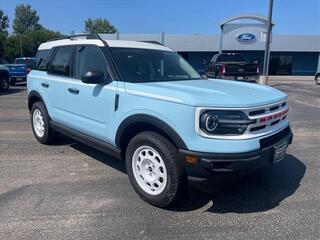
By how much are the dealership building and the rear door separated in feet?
105

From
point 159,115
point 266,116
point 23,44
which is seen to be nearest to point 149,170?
point 159,115

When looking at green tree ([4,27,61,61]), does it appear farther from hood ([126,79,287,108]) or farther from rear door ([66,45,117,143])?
hood ([126,79,287,108])

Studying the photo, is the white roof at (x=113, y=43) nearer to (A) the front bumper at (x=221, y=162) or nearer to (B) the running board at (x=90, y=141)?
(B) the running board at (x=90, y=141)

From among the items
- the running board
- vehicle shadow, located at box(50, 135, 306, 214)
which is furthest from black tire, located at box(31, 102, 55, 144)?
vehicle shadow, located at box(50, 135, 306, 214)

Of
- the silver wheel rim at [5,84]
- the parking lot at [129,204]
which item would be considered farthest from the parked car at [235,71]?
the parking lot at [129,204]

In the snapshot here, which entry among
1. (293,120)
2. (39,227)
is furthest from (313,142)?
(39,227)

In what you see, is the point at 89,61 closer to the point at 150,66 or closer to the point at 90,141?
the point at 150,66

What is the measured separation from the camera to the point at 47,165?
5.46 m

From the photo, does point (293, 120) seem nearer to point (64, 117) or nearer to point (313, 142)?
point (313, 142)

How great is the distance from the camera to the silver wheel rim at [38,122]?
6.51 metres

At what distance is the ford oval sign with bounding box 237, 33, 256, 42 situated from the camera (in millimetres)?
37125

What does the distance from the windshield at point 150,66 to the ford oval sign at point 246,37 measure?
110 ft

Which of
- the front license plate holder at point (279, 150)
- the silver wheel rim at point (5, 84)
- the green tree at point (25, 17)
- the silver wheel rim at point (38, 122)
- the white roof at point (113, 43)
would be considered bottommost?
the silver wheel rim at point (5, 84)

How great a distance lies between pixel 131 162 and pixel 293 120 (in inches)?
263
